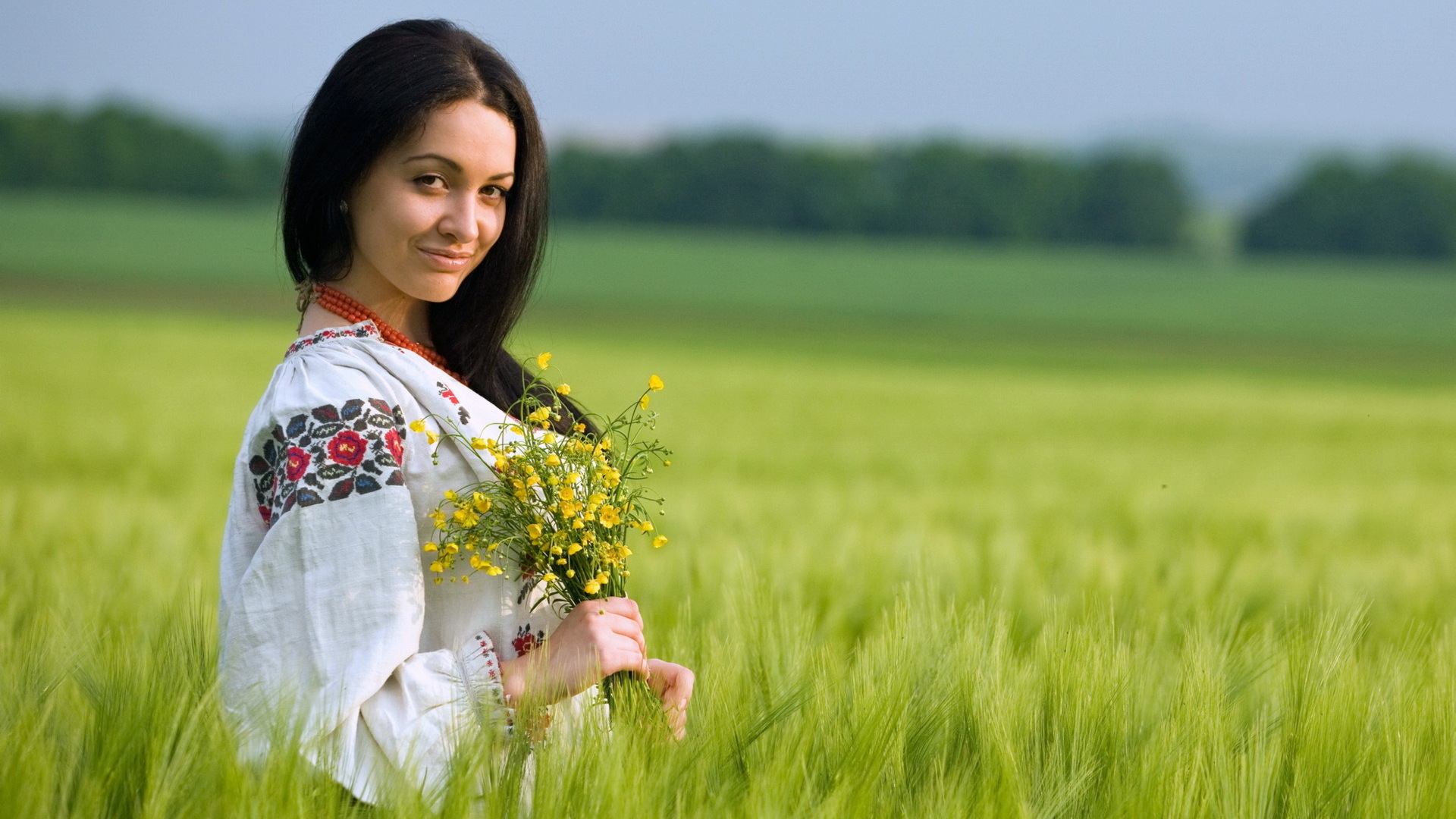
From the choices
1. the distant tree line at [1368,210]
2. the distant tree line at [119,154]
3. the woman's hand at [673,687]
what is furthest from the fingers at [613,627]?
the distant tree line at [1368,210]

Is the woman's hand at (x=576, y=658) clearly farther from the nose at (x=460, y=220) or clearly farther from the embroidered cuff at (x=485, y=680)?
the nose at (x=460, y=220)

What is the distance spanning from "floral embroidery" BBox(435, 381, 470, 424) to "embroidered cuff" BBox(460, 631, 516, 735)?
0.28 meters

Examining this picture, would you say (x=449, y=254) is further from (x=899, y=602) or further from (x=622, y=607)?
(x=899, y=602)

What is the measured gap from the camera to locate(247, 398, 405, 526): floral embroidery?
161 centimetres

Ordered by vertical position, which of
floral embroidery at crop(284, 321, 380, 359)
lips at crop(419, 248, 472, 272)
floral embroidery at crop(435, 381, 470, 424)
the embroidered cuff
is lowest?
the embroidered cuff

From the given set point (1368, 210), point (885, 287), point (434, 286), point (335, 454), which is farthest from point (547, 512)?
point (1368, 210)

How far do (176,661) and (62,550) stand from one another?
88.8 inches

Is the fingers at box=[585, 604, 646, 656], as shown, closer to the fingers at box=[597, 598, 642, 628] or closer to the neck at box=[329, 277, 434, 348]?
the fingers at box=[597, 598, 642, 628]

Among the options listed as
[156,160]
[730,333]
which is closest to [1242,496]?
[730,333]

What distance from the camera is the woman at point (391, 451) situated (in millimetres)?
1604

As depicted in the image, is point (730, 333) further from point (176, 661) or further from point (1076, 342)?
point (176, 661)

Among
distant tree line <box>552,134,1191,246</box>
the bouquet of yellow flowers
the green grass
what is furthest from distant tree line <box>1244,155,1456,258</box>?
the bouquet of yellow flowers

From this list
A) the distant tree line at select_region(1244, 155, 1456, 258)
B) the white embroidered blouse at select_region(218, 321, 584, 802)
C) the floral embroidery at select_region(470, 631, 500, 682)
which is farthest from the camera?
the distant tree line at select_region(1244, 155, 1456, 258)

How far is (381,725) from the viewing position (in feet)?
5.28
